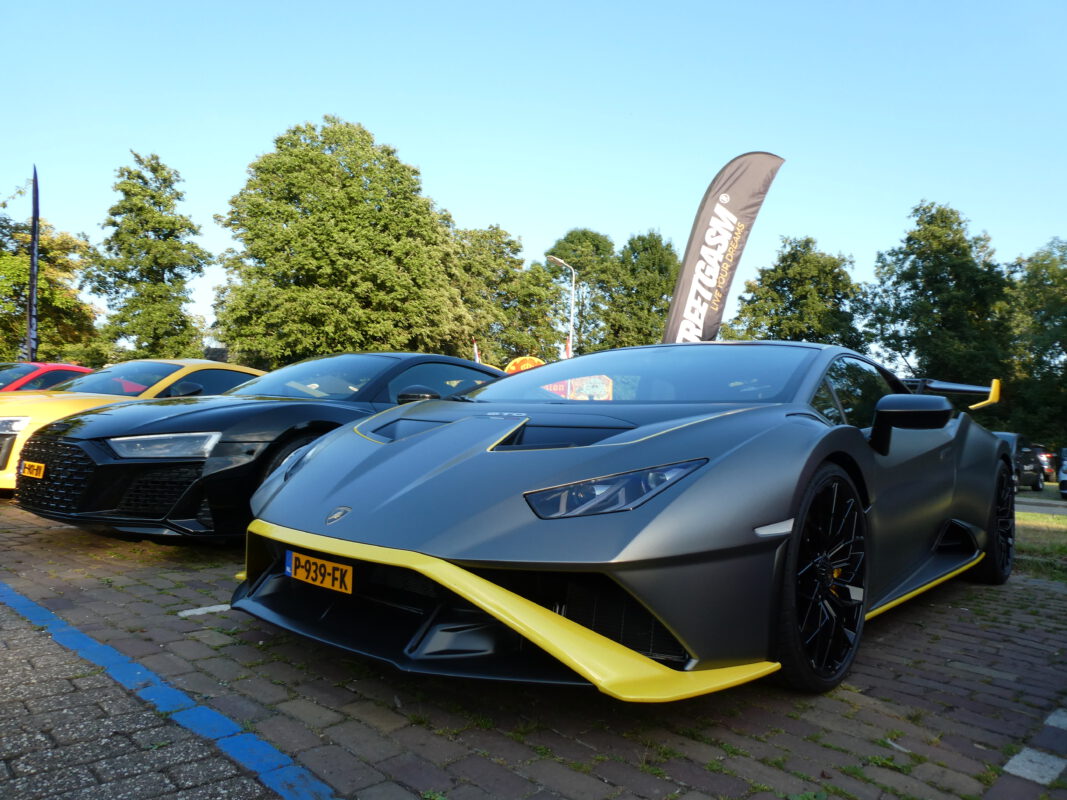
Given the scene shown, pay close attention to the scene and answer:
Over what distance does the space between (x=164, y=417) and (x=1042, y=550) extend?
6.06 m

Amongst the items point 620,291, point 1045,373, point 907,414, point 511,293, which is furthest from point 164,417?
point 620,291

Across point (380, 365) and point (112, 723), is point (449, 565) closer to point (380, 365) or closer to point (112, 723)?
point (112, 723)

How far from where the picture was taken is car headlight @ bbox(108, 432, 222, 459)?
4039 mm

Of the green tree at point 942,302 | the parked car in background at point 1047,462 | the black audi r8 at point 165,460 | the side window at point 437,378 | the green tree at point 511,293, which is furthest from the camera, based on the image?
the green tree at point 511,293

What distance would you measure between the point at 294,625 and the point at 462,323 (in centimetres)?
3473

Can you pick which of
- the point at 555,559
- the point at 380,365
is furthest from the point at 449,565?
the point at 380,365

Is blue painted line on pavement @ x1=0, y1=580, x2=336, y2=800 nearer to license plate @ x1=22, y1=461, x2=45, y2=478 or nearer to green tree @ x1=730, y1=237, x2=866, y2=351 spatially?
license plate @ x1=22, y1=461, x2=45, y2=478

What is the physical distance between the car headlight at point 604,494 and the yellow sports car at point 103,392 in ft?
14.4

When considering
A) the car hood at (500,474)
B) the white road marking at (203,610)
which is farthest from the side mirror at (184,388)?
the car hood at (500,474)

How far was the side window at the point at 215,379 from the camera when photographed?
6930 mm

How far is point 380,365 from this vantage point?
18.4 ft

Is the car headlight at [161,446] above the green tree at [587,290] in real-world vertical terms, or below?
below

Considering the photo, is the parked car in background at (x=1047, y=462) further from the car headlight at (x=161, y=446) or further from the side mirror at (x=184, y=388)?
the car headlight at (x=161, y=446)

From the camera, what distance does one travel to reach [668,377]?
10.8 feet
